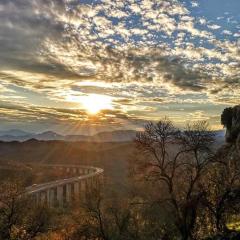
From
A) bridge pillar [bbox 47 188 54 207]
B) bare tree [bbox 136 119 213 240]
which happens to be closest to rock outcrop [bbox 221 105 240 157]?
bare tree [bbox 136 119 213 240]

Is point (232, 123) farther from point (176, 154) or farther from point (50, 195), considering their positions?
point (50, 195)

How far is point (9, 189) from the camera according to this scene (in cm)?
7725

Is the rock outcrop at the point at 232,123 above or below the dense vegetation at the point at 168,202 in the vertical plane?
above

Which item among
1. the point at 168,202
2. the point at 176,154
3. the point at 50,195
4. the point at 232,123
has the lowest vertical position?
the point at 50,195

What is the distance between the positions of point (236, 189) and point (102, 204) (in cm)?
3678

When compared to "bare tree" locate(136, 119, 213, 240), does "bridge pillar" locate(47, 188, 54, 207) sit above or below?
below

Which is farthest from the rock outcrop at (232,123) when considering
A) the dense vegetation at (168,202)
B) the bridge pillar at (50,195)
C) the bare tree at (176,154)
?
the bridge pillar at (50,195)

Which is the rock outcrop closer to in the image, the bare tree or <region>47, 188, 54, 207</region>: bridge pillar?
the bare tree

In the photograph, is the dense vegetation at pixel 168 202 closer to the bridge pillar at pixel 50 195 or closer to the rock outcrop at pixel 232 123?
the rock outcrop at pixel 232 123

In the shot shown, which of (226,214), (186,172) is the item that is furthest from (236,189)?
(186,172)

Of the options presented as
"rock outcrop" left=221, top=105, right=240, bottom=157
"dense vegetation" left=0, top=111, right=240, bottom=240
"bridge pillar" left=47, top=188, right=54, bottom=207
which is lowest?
"bridge pillar" left=47, top=188, right=54, bottom=207

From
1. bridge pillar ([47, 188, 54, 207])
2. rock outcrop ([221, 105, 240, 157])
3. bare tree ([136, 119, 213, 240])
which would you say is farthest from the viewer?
bridge pillar ([47, 188, 54, 207])

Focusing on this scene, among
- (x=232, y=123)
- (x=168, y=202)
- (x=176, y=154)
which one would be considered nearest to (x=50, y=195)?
(x=232, y=123)

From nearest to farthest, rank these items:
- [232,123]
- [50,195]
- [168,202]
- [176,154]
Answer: [176,154] → [168,202] → [232,123] → [50,195]
